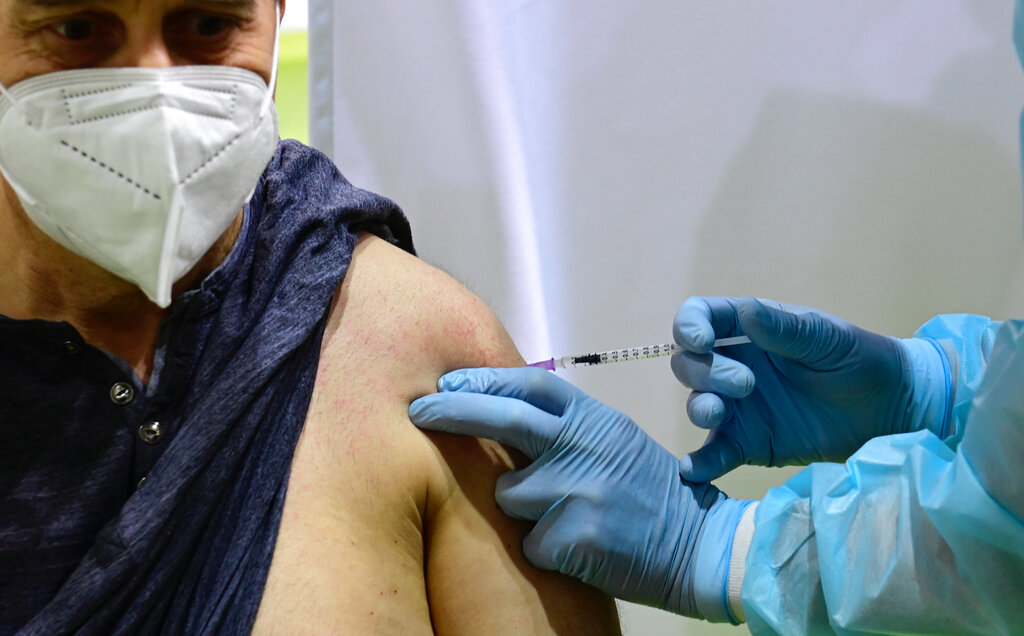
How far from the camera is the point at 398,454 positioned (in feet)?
3.87

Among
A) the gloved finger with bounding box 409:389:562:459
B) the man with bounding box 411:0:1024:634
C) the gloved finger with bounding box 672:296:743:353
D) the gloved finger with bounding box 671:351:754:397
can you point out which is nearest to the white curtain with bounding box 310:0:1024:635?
the man with bounding box 411:0:1024:634

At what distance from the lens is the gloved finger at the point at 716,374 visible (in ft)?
4.41

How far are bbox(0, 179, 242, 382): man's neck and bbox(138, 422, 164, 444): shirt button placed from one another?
0.07m

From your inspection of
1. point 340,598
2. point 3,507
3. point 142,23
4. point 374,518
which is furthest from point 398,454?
point 142,23

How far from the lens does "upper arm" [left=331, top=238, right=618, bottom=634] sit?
3.85 feet

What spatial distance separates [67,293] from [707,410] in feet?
2.78

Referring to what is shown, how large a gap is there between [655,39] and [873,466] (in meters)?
1.02

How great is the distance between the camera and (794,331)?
1389 millimetres

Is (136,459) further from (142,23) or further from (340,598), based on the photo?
(142,23)

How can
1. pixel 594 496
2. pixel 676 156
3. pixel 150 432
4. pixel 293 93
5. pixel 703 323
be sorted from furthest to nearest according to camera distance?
pixel 293 93 → pixel 676 156 → pixel 703 323 → pixel 594 496 → pixel 150 432

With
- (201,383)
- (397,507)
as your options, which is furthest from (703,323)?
(201,383)

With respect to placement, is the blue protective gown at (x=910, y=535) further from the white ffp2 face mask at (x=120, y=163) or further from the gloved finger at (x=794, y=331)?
the white ffp2 face mask at (x=120, y=163)

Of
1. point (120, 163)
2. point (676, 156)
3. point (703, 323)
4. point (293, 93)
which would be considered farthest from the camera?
point (293, 93)

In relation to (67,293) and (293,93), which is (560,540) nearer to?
(67,293)
